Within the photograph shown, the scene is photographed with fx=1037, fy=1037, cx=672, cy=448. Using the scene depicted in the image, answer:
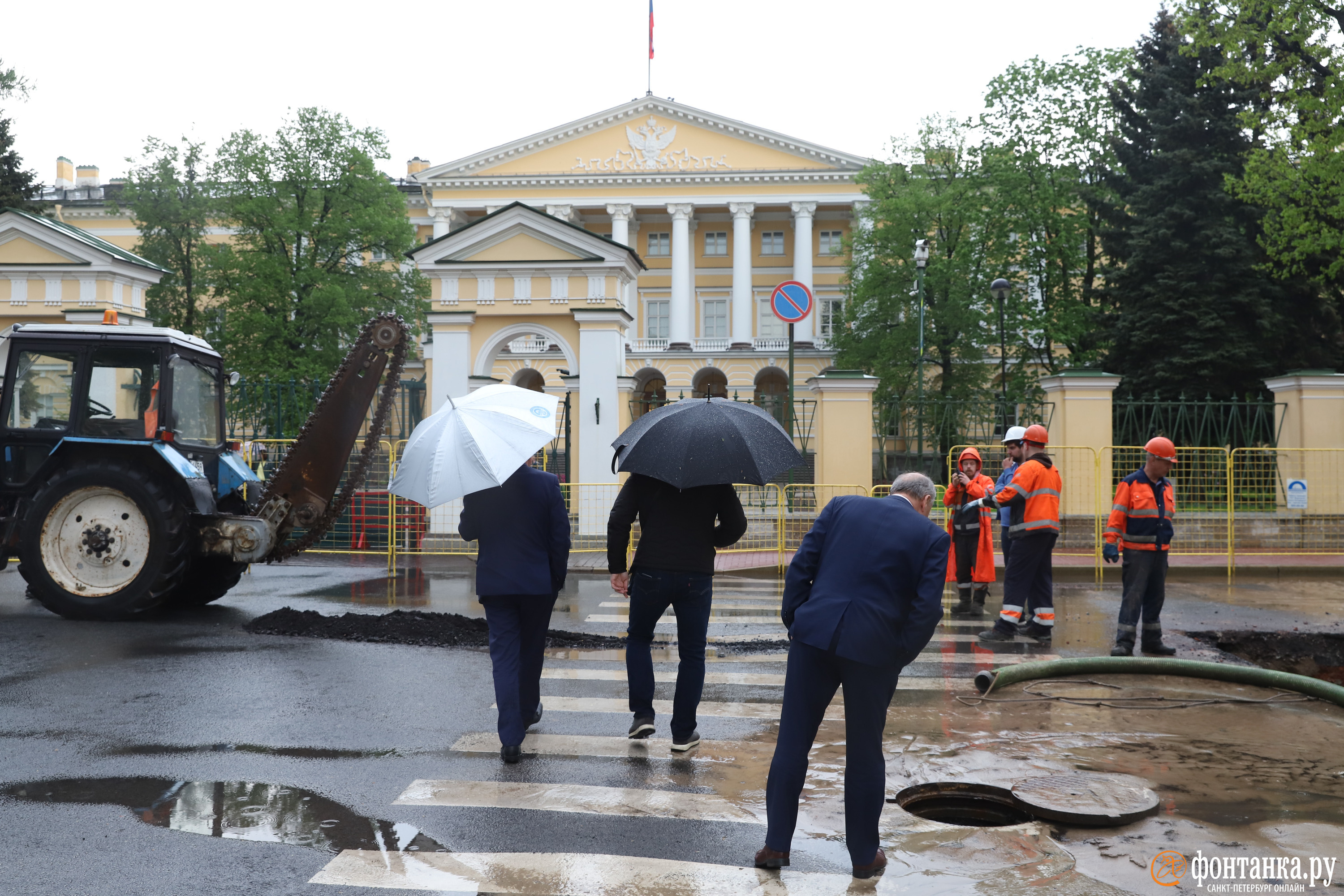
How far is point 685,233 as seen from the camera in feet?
200

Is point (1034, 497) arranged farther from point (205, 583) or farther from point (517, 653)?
point (205, 583)

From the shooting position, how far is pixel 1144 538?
9352 millimetres

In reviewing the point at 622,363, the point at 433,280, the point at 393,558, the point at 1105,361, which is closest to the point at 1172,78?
the point at 1105,361

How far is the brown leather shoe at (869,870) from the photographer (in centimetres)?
439

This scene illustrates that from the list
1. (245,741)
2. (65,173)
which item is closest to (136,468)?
(245,741)

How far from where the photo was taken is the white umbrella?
5.89 meters

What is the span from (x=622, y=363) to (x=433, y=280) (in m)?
3.75

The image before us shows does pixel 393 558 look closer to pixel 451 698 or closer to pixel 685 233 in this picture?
pixel 451 698

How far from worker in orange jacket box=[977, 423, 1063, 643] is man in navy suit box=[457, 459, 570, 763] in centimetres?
541

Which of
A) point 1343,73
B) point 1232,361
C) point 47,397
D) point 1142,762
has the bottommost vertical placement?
point 1142,762

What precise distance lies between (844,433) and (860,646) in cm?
1398

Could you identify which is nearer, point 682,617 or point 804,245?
point 682,617

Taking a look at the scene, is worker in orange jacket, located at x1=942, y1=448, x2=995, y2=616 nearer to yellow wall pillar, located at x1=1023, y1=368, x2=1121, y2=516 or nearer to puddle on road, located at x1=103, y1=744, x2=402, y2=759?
yellow wall pillar, located at x1=1023, y1=368, x2=1121, y2=516

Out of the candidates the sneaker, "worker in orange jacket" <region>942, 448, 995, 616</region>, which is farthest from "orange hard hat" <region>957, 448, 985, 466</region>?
the sneaker
